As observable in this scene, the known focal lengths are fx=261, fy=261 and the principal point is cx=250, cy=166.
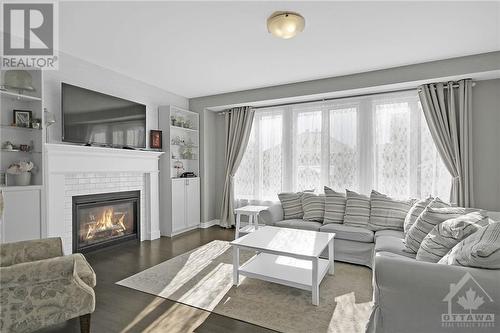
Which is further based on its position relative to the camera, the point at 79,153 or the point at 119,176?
the point at 119,176

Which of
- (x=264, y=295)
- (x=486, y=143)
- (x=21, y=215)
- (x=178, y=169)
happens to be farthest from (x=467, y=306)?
(x=178, y=169)

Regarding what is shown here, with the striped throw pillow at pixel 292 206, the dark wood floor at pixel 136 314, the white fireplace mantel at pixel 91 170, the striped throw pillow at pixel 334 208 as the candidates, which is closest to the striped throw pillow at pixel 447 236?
the dark wood floor at pixel 136 314

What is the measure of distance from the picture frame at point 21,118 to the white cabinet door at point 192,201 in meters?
2.59

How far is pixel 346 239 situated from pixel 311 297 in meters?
1.15

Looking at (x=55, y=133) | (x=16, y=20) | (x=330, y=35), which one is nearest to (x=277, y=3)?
(x=330, y=35)

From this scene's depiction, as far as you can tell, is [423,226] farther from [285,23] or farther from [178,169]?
[178,169]

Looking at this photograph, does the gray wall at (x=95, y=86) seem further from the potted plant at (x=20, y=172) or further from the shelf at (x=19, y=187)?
the shelf at (x=19, y=187)

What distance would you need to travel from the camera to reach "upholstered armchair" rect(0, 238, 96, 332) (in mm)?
1559

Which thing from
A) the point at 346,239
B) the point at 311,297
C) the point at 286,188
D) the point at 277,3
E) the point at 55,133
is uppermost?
the point at 277,3

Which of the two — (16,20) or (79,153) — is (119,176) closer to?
(79,153)

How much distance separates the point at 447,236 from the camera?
6.57ft

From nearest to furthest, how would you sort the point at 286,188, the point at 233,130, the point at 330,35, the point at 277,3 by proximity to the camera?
the point at 277,3
the point at 330,35
the point at 286,188
the point at 233,130

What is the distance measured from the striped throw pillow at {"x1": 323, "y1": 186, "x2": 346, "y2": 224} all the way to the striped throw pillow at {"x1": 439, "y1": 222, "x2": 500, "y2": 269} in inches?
76.2

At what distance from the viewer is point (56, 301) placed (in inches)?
67.0
